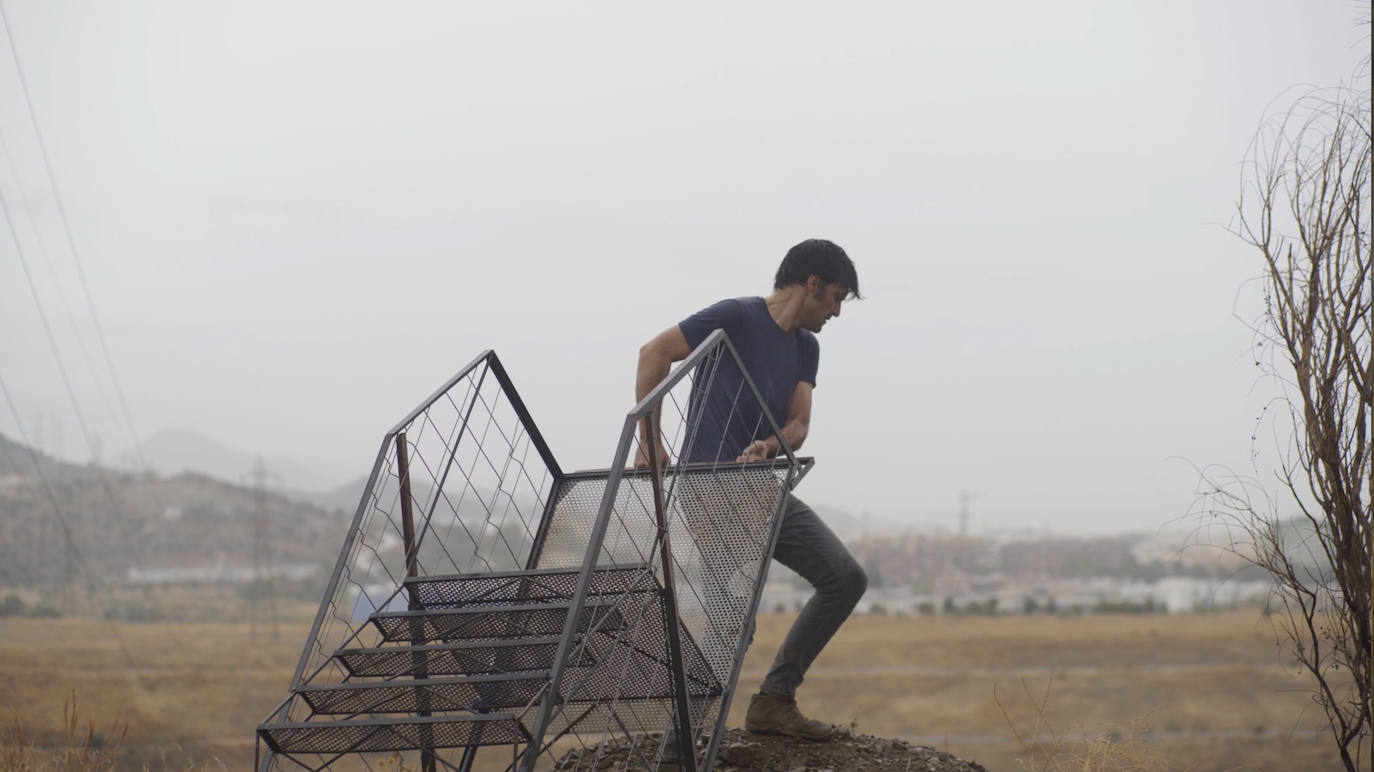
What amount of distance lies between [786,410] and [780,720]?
1230 mm

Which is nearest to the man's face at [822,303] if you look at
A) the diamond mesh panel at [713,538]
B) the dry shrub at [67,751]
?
the diamond mesh panel at [713,538]

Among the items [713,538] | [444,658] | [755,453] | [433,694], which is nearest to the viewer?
[433,694]

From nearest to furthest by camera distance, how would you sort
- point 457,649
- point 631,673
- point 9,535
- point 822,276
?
point 457,649
point 631,673
point 822,276
point 9,535

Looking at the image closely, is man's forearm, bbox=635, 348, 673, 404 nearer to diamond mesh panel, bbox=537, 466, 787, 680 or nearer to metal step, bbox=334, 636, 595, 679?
diamond mesh panel, bbox=537, 466, 787, 680

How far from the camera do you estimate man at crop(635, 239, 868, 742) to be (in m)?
4.83

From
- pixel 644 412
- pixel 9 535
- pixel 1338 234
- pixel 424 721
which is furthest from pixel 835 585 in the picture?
pixel 9 535

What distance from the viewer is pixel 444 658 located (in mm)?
4281

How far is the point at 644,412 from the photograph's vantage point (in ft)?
12.1

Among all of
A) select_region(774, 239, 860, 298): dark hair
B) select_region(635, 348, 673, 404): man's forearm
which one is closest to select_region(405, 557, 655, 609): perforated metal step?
select_region(635, 348, 673, 404): man's forearm

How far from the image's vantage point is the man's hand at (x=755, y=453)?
466 centimetres

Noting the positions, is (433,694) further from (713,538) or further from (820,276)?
(820,276)

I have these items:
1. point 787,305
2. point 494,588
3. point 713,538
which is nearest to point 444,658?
point 494,588

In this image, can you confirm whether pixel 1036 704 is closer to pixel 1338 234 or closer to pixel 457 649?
pixel 1338 234

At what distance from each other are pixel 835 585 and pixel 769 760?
77cm
